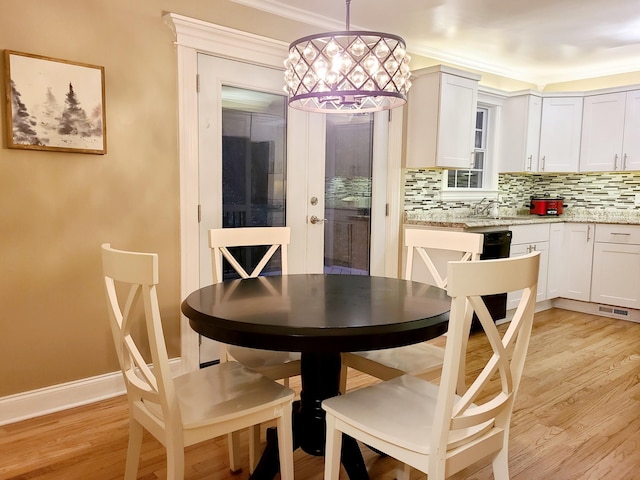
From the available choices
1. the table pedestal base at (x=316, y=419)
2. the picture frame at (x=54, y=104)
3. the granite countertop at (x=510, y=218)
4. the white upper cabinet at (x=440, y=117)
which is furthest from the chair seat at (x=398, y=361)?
the white upper cabinet at (x=440, y=117)

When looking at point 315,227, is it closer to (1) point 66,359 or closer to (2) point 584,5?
(1) point 66,359

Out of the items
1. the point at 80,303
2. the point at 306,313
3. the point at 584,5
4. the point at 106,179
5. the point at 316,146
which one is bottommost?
the point at 80,303

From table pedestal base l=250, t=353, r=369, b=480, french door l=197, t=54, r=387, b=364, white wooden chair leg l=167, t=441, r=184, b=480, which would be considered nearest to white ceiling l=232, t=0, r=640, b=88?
french door l=197, t=54, r=387, b=364

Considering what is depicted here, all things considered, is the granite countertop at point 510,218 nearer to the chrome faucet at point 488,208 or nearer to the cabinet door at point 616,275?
the chrome faucet at point 488,208

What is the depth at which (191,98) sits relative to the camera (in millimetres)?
2873

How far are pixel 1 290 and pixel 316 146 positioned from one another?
2127 millimetres

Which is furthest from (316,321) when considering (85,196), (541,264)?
(541,264)

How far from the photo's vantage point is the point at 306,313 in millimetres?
1595

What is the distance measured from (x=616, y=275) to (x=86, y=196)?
176 inches

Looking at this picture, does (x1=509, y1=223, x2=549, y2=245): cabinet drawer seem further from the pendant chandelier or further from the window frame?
the pendant chandelier

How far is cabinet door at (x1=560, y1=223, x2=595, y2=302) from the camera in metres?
4.68

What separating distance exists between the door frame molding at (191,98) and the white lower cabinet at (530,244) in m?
2.57

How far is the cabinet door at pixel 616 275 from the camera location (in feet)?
14.5

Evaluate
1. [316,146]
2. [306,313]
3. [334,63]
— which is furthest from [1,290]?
[316,146]
